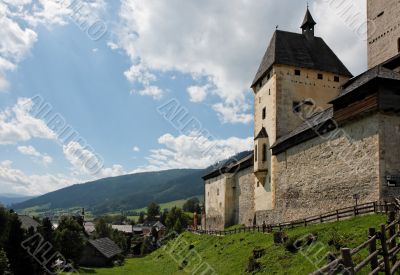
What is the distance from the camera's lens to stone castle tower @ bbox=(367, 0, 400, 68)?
90.7ft

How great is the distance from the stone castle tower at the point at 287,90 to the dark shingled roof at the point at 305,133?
1492 millimetres

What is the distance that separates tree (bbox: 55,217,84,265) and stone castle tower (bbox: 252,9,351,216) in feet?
62.6

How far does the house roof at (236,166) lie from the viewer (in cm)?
3911

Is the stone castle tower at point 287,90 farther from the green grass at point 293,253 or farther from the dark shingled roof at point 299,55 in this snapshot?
the green grass at point 293,253

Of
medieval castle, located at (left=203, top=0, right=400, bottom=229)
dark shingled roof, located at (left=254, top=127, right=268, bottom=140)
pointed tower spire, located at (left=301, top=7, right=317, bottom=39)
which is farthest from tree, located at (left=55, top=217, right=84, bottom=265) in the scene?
pointed tower spire, located at (left=301, top=7, right=317, bottom=39)

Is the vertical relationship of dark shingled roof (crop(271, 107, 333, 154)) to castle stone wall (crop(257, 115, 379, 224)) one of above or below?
above

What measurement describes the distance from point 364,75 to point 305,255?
11.2 meters

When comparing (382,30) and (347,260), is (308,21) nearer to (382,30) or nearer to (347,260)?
(382,30)

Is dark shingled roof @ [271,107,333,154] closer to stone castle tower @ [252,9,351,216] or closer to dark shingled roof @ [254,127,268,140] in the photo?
stone castle tower @ [252,9,351,216]

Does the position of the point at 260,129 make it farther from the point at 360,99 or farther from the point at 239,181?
the point at 360,99

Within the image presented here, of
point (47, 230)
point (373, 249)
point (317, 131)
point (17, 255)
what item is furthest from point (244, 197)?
point (373, 249)

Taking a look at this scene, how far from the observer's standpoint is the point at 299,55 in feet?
113

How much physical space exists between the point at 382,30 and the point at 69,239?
33807 millimetres

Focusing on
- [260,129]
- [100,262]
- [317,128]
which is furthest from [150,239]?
[317,128]
